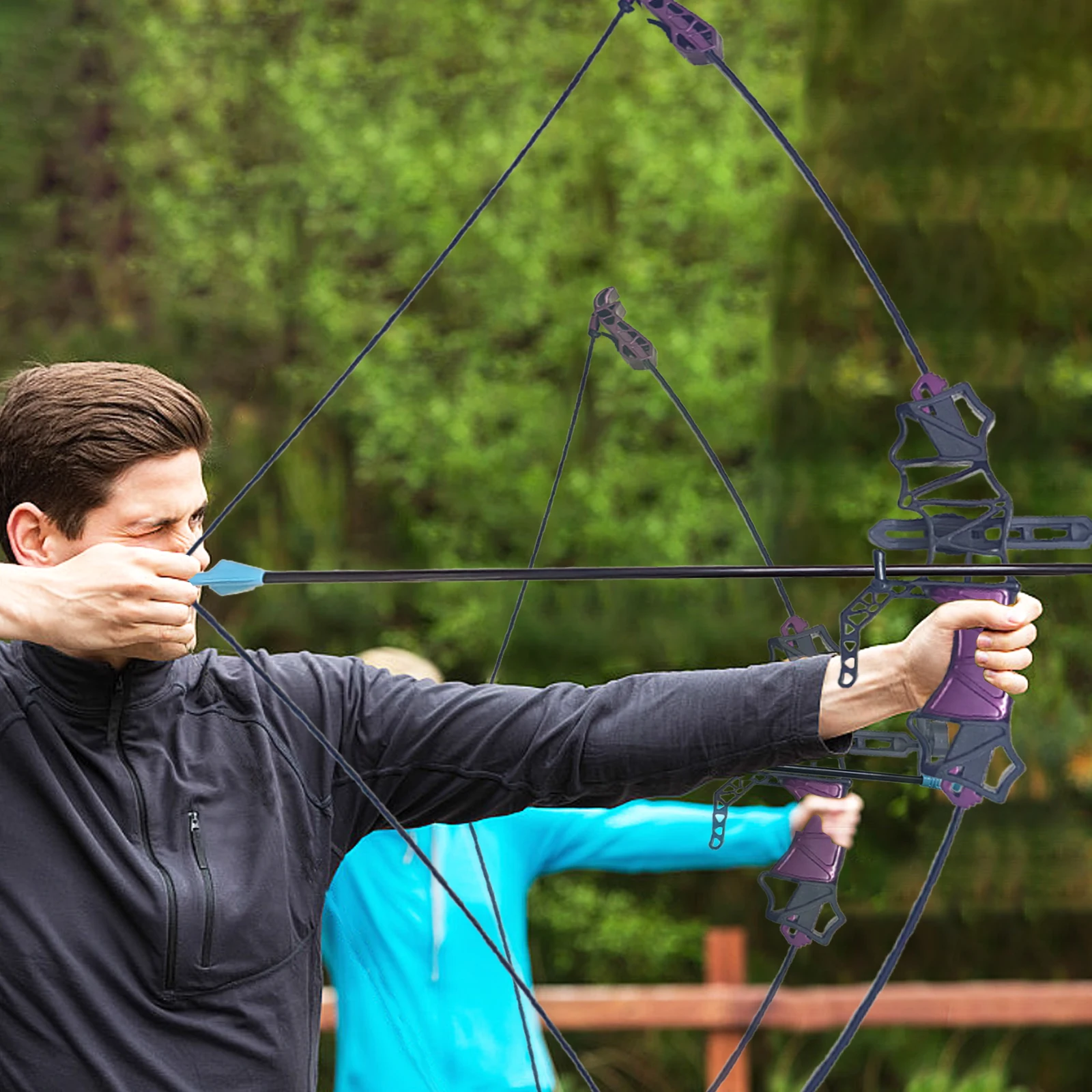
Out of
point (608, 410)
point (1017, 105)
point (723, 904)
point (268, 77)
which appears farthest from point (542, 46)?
point (723, 904)

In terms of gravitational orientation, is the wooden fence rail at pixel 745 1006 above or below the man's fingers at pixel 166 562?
below

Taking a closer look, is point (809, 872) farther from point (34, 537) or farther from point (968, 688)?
point (34, 537)

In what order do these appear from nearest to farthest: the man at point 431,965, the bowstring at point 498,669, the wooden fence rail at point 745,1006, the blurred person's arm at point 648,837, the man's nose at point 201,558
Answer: the man's nose at point 201,558 → the bowstring at point 498,669 → the man at point 431,965 → the blurred person's arm at point 648,837 → the wooden fence rail at point 745,1006

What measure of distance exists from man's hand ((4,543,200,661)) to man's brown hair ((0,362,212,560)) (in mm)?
59

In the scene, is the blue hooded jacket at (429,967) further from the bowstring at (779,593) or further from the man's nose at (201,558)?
the man's nose at (201,558)

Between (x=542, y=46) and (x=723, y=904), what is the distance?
2770 millimetres

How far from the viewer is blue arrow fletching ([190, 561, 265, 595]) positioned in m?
1.09

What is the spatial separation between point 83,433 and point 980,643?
0.64 metres

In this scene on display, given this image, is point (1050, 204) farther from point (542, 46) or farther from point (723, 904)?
point (723, 904)

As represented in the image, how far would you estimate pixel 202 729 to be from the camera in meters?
1.06

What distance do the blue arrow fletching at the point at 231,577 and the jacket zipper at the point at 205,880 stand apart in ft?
0.56

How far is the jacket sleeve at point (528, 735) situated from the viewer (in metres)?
1.03

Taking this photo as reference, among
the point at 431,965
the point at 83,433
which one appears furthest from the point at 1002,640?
the point at 431,965

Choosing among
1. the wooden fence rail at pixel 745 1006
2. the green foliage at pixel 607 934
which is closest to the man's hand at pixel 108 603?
the wooden fence rail at pixel 745 1006
